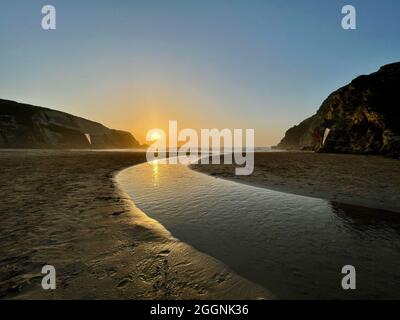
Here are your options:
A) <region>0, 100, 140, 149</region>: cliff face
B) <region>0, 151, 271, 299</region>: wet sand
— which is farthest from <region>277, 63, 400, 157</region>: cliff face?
<region>0, 100, 140, 149</region>: cliff face

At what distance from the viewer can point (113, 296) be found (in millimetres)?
3164

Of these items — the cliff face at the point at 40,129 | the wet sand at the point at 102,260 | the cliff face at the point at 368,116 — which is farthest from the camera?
the cliff face at the point at 40,129

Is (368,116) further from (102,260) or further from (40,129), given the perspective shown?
(40,129)

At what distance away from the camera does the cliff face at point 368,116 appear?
34812 millimetres

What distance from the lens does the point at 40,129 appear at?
268 feet

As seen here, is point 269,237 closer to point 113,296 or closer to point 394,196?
point 113,296

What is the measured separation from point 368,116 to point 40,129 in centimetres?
10291

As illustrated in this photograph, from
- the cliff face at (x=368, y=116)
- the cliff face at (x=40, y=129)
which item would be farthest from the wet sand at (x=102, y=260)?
the cliff face at (x=40, y=129)

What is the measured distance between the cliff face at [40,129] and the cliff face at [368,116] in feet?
303

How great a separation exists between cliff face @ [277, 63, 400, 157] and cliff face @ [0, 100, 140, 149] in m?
92.4

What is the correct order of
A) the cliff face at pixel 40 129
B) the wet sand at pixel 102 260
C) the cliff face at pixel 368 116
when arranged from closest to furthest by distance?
the wet sand at pixel 102 260
the cliff face at pixel 368 116
the cliff face at pixel 40 129

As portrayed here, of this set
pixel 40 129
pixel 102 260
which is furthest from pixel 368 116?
pixel 40 129

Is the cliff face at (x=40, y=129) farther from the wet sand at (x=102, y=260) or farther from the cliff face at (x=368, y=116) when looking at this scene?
the cliff face at (x=368, y=116)
